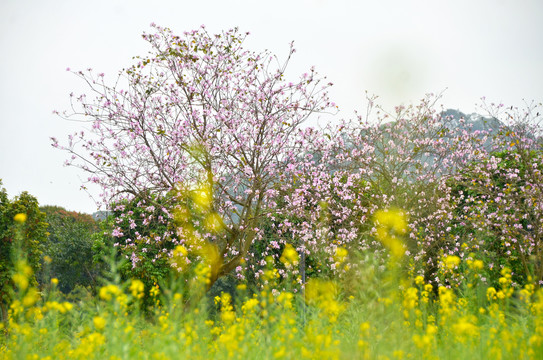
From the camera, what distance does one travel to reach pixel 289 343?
3406mm

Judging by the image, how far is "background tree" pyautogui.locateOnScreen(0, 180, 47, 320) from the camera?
602 inches

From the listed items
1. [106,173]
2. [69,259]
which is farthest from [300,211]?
[69,259]

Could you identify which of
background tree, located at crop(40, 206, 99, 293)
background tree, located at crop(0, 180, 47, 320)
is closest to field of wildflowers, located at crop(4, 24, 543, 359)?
background tree, located at crop(0, 180, 47, 320)

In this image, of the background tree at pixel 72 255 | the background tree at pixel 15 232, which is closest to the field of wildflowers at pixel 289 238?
the background tree at pixel 15 232

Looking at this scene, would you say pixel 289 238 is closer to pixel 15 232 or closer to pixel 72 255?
pixel 15 232

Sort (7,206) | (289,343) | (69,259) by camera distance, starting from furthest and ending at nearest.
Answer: (69,259) < (7,206) < (289,343)

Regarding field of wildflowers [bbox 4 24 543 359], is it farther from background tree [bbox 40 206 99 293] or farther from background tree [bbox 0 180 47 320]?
background tree [bbox 40 206 99 293]

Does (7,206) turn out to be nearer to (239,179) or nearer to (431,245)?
(239,179)

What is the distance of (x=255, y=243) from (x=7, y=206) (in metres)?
10.5

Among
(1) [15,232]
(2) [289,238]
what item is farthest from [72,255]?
(2) [289,238]

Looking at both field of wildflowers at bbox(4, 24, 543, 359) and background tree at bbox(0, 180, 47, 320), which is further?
background tree at bbox(0, 180, 47, 320)

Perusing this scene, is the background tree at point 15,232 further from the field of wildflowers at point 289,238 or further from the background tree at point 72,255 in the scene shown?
the background tree at point 72,255

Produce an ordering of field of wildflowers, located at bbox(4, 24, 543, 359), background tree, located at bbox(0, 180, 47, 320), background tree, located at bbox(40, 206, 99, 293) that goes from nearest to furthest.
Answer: field of wildflowers, located at bbox(4, 24, 543, 359), background tree, located at bbox(0, 180, 47, 320), background tree, located at bbox(40, 206, 99, 293)

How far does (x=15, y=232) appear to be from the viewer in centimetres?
1600
